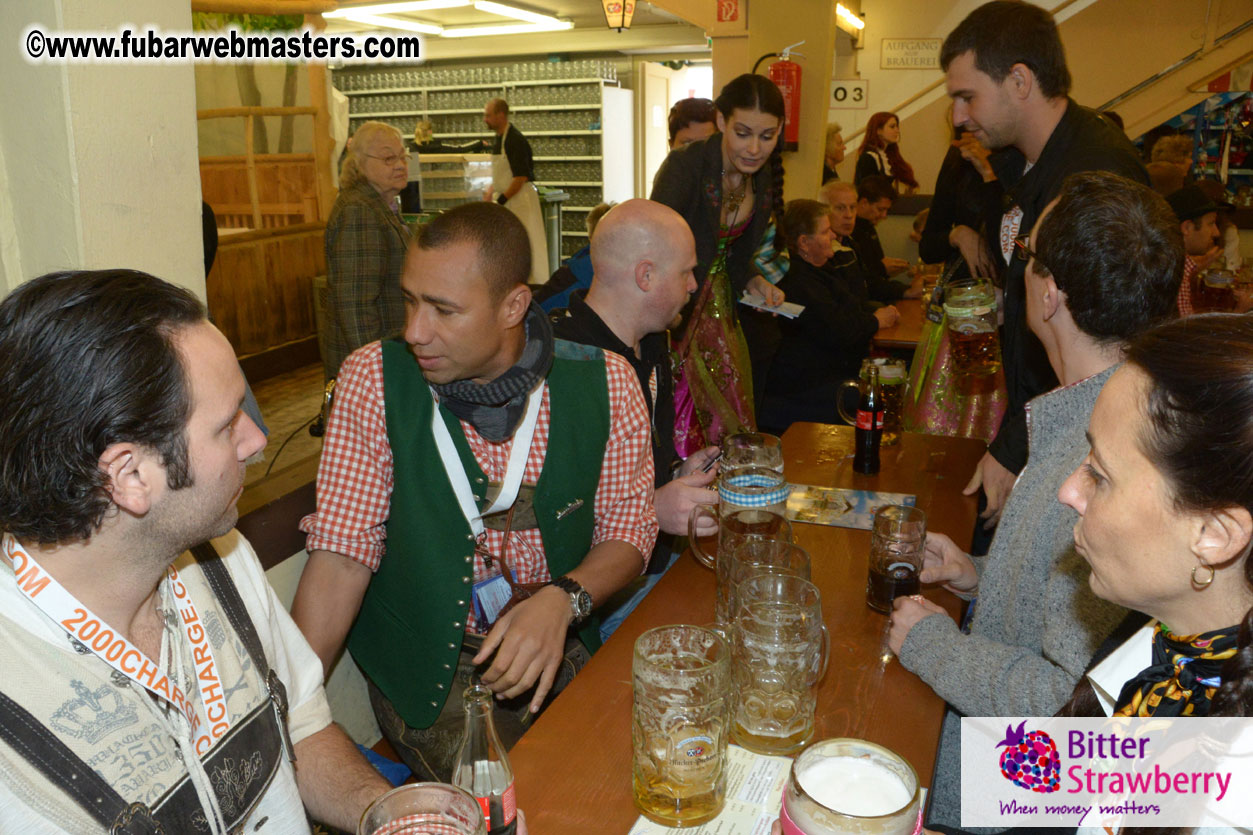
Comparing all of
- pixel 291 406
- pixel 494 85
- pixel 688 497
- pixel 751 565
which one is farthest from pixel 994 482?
pixel 494 85

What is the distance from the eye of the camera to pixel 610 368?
2064mm

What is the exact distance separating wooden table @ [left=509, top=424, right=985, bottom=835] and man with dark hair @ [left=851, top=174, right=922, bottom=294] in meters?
3.60

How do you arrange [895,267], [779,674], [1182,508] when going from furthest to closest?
[895,267]
[779,674]
[1182,508]

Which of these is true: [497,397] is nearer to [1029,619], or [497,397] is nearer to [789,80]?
[1029,619]

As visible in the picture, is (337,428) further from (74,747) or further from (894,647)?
(894,647)

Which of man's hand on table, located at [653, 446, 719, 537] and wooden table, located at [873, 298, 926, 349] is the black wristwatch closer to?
man's hand on table, located at [653, 446, 719, 537]

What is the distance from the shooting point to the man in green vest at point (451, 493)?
1.84m

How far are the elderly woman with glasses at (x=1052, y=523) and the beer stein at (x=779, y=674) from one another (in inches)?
10.1

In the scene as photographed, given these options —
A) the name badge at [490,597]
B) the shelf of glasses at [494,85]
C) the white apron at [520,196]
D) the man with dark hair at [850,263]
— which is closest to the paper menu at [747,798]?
the name badge at [490,597]

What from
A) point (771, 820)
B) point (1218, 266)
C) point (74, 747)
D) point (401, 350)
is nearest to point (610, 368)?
point (401, 350)

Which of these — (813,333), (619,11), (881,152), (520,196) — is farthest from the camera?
(520,196)

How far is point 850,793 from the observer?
3.21 ft

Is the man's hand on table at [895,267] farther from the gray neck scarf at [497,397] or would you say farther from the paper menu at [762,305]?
the gray neck scarf at [497,397]

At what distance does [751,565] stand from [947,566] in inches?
20.1
